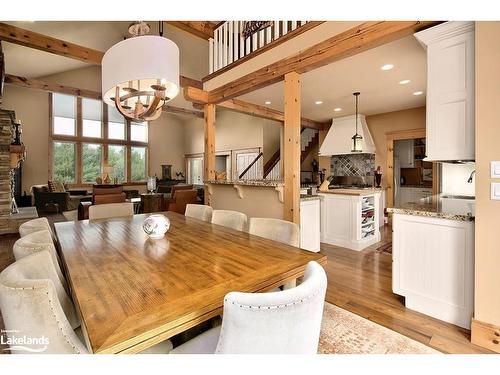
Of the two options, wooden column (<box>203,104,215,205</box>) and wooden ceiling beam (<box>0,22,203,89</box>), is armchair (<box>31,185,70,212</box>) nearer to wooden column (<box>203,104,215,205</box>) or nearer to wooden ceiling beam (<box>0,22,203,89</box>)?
wooden ceiling beam (<box>0,22,203,89</box>)

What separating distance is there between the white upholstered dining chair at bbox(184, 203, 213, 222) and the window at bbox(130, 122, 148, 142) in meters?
8.65

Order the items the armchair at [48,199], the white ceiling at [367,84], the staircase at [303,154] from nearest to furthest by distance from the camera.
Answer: the white ceiling at [367,84] < the armchair at [48,199] < the staircase at [303,154]

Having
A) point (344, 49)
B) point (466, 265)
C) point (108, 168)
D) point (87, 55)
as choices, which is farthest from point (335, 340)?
point (108, 168)

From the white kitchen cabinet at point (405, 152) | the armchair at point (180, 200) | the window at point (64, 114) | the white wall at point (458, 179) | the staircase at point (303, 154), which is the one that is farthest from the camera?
the window at point (64, 114)

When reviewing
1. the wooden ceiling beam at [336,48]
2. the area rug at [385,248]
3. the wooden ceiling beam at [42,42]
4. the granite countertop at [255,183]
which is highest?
the wooden ceiling beam at [42,42]

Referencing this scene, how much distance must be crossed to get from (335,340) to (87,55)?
503 cm

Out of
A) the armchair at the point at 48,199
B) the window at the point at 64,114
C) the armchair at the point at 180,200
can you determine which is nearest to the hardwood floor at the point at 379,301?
the armchair at the point at 180,200

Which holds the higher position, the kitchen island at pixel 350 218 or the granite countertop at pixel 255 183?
the granite countertop at pixel 255 183

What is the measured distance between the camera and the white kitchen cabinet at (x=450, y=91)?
74.9 inches

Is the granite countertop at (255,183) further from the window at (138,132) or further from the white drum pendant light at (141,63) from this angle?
the window at (138,132)

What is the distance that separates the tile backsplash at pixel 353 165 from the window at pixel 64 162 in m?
8.78

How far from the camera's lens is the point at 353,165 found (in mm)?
6898

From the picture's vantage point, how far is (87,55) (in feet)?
13.4
